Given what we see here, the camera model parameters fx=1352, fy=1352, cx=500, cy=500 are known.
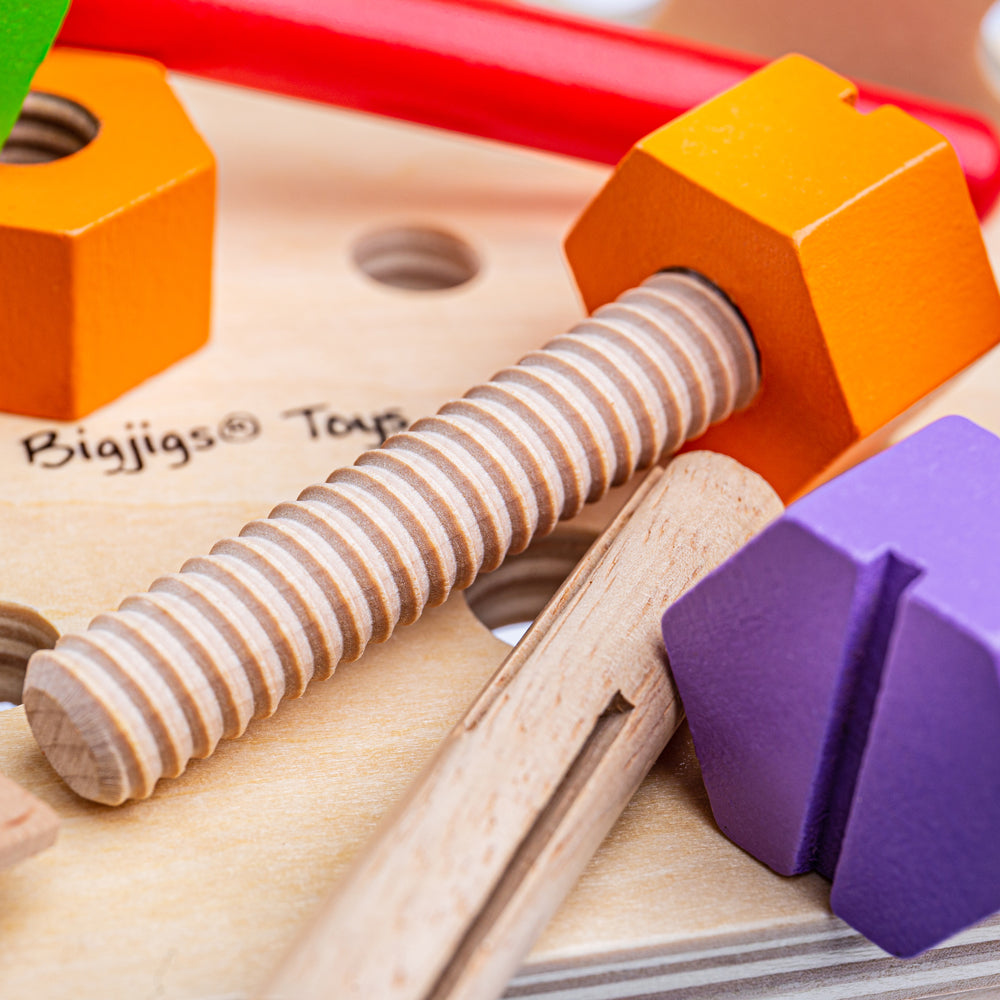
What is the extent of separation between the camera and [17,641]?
0.49m

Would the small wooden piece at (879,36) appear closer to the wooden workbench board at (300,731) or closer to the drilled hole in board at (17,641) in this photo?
the wooden workbench board at (300,731)

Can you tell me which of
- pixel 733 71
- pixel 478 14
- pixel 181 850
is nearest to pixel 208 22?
pixel 478 14

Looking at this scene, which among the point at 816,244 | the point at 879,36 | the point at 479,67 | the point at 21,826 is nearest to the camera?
the point at 21,826

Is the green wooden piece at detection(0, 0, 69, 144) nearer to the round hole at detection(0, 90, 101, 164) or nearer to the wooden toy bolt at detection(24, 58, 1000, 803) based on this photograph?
the round hole at detection(0, 90, 101, 164)

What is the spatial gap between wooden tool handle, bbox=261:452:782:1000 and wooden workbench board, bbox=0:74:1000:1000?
1.5 inches

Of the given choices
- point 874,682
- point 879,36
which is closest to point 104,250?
point 874,682

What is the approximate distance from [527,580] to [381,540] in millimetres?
146

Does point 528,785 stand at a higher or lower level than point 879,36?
lower

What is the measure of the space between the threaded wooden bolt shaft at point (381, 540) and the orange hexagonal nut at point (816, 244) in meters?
0.02

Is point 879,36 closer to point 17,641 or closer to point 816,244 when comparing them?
point 816,244

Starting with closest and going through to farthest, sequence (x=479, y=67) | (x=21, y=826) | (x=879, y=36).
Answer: (x=21, y=826)
(x=479, y=67)
(x=879, y=36)

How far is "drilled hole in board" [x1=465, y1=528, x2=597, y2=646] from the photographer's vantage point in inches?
21.5

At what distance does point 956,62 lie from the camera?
0.78m

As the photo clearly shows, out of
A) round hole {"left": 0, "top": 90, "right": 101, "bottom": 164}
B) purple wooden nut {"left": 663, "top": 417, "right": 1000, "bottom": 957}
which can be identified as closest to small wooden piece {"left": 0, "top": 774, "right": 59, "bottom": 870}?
purple wooden nut {"left": 663, "top": 417, "right": 1000, "bottom": 957}
